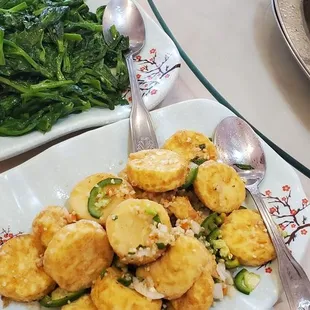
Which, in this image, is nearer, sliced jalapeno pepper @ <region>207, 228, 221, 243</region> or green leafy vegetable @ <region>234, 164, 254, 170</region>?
sliced jalapeno pepper @ <region>207, 228, 221, 243</region>

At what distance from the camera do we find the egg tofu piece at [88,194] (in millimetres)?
1306

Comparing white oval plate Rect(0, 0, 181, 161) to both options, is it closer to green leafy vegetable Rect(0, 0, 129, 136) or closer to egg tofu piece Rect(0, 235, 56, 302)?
green leafy vegetable Rect(0, 0, 129, 136)

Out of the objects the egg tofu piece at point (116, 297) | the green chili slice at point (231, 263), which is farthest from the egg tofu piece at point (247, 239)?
the egg tofu piece at point (116, 297)

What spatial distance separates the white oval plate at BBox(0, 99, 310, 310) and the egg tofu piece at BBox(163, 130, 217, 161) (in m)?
0.11

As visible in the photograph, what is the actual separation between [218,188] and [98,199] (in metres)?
0.33

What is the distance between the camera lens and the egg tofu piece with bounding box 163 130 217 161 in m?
1.51

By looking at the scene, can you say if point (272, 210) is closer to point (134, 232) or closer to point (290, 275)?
point (290, 275)

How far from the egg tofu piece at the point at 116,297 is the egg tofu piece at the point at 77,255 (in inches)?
1.6

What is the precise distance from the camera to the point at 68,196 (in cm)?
146

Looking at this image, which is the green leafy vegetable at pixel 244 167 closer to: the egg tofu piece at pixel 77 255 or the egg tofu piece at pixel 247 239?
the egg tofu piece at pixel 247 239

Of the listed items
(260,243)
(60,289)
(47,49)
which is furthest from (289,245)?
(47,49)

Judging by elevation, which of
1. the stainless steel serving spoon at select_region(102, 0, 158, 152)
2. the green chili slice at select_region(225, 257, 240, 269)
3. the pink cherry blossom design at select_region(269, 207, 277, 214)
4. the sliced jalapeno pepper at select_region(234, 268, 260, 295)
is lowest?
the sliced jalapeno pepper at select_region(234, 268, 260, 295)

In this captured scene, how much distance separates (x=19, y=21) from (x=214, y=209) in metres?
1.07

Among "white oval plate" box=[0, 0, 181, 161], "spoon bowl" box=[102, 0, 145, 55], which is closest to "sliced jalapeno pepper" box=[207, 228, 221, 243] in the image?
"white oval plate" box=[0, 0, 181, 161]
